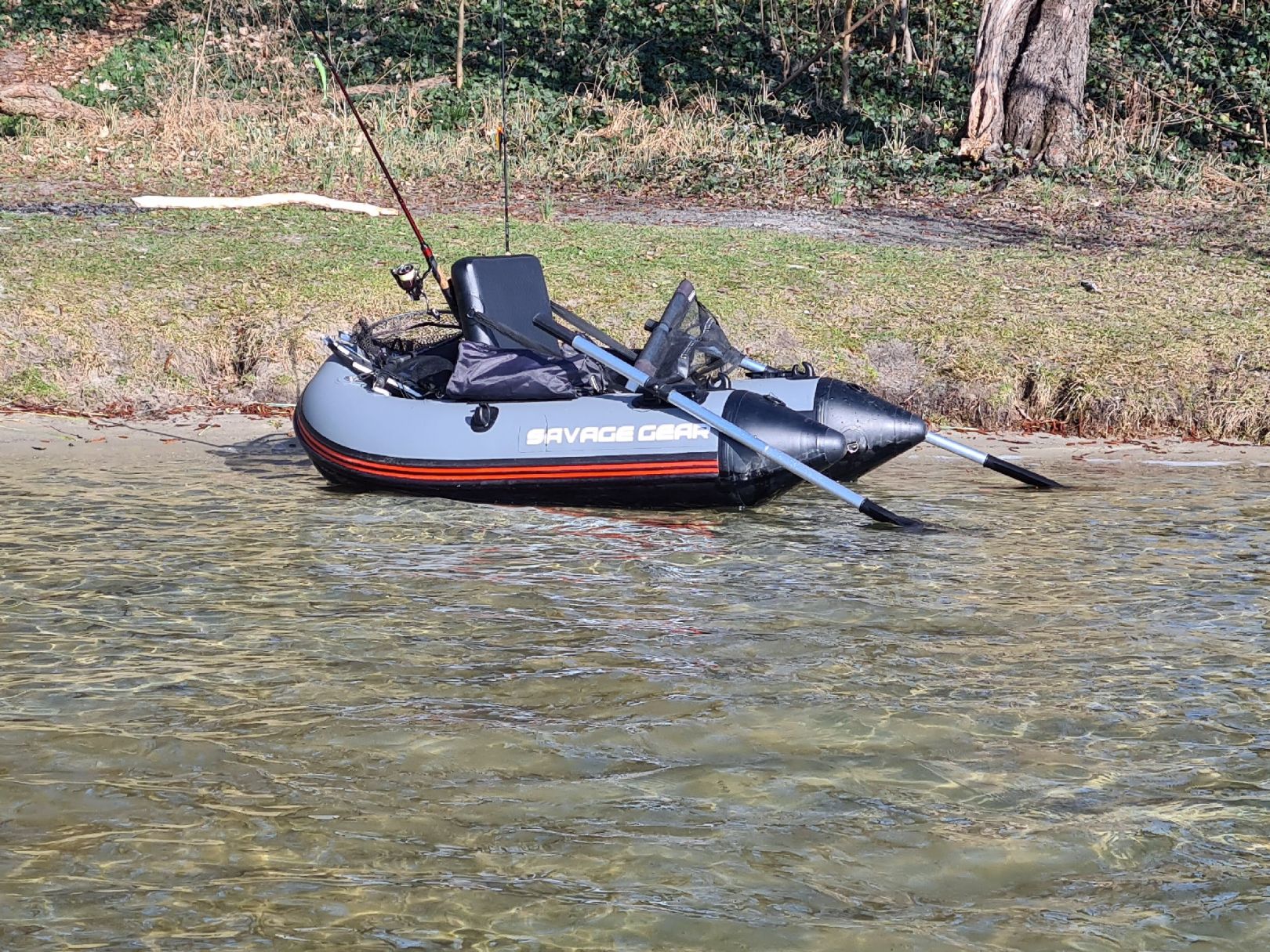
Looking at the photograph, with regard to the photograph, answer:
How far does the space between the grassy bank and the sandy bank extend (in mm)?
268

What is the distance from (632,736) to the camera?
4.72 metres

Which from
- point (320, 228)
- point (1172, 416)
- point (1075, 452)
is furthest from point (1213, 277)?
point (320, 228)

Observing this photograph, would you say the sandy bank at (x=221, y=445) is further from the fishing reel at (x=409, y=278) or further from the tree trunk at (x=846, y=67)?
the tree trunk at (x=846, y=67)

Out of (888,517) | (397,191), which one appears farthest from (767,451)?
(397,191)

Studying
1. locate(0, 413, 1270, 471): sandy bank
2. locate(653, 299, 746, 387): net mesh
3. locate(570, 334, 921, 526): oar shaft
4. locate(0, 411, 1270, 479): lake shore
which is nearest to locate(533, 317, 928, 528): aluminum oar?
locate(570, 334, 921, 526): oar shaft

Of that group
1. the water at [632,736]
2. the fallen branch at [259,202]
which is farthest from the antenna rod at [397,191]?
the water at [632,736]

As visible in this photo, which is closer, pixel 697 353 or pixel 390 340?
pixel 697 353

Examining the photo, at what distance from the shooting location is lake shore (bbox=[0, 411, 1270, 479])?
363 inches

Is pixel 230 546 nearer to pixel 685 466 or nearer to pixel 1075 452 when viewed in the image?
pixel 685 466

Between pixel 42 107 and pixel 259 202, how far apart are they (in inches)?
178

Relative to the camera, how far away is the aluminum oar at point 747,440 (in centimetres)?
754

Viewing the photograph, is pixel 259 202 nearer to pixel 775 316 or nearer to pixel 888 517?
pixel 775 316

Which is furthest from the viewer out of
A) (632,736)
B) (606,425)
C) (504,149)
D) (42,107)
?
(42,107)

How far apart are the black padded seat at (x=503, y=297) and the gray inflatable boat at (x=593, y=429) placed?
13 centimetres
